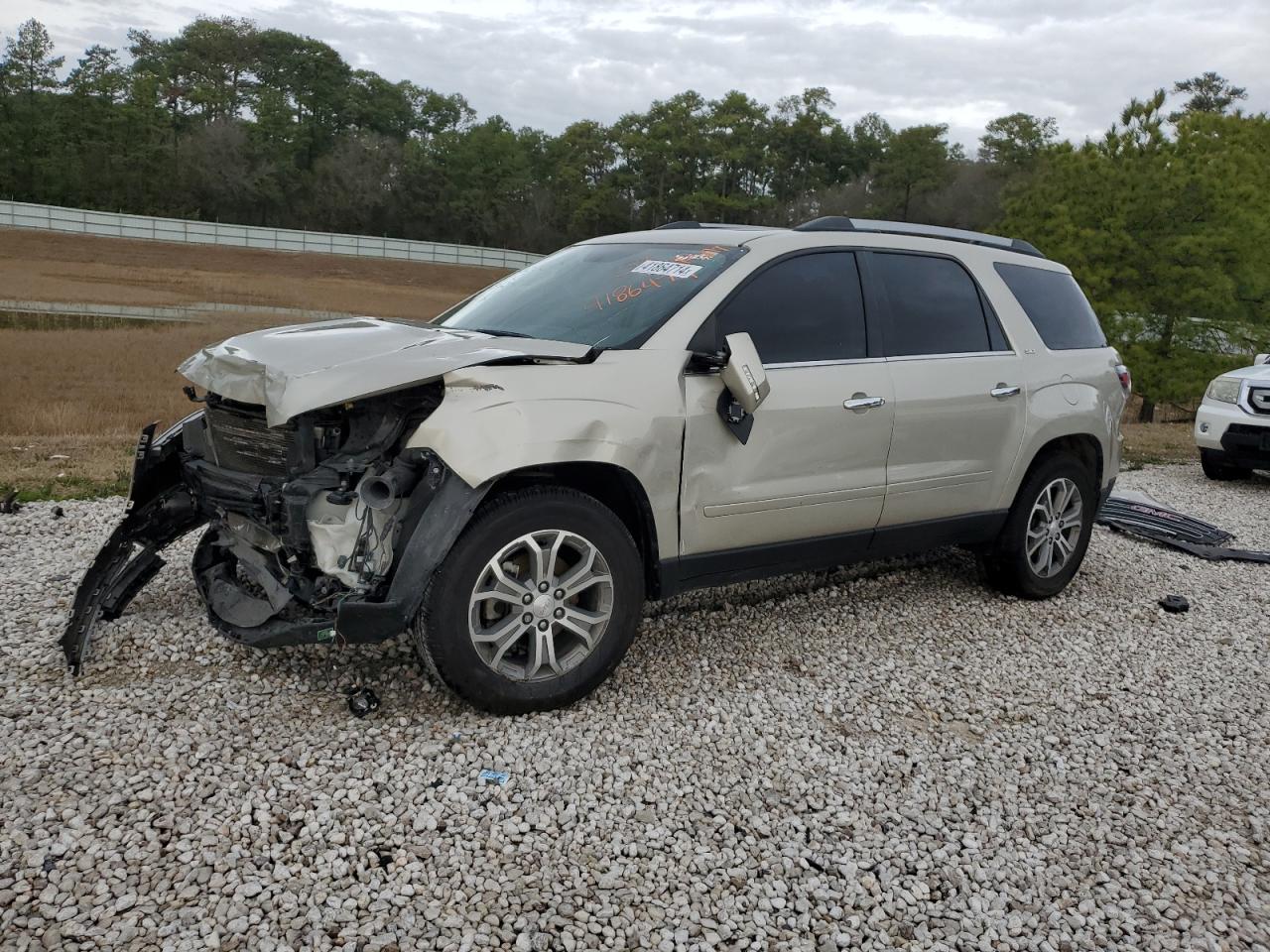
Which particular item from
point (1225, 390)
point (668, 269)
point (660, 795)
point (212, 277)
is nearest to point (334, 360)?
point (668, 269)

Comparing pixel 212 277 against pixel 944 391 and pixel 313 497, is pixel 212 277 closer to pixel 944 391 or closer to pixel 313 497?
pixel 944 391

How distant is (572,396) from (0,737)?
2338mm

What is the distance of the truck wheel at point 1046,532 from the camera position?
539 centimetres

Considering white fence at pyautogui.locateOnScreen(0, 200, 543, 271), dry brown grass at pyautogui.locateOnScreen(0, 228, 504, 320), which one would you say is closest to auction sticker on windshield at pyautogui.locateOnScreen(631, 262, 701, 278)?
dry brown grass at pyautogui.locateOnScreen(0, 228, 504, 320)

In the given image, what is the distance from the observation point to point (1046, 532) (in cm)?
554

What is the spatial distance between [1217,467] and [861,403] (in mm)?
8095

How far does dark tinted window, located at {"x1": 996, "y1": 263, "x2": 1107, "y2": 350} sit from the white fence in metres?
45.5

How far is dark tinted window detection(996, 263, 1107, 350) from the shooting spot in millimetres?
5410

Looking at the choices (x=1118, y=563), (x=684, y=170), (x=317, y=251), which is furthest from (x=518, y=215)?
(x=1118, y=563)

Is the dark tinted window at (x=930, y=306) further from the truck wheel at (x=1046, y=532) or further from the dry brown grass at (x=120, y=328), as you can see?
the dry brown grass at (x=120, y=328)

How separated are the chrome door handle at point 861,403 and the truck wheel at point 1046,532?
1.37 m

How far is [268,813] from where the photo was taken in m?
3.06

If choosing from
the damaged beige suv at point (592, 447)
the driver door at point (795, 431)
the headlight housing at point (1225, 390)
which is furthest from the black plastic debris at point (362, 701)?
the headlight housing at point (1225, 390)

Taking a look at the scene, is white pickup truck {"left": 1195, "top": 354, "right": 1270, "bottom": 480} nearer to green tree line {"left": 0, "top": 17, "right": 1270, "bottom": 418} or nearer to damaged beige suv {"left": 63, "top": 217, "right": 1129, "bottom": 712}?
damaged beige suv {"left": 63, "top": 217, "right": 1129, "bottom": 712}
